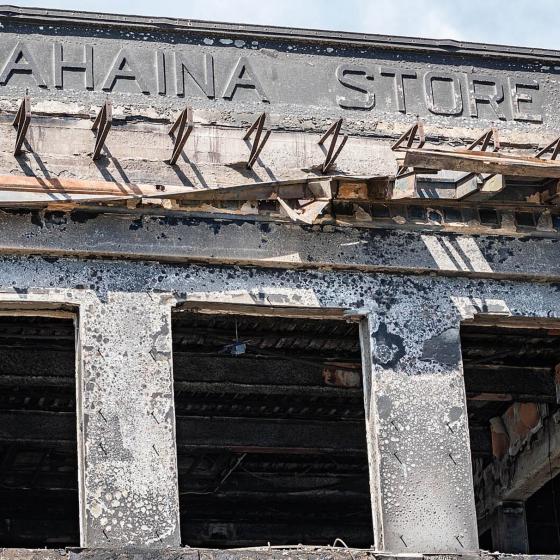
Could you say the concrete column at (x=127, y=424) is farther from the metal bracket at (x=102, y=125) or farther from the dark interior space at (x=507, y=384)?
the dark interior space at (x=507, y=384)

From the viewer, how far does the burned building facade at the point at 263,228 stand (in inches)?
612

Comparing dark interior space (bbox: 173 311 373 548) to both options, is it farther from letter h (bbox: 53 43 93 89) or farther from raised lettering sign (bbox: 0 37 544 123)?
letter h (bbox: 53 43 93 89)

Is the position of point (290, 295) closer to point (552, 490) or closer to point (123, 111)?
point (123, 111)

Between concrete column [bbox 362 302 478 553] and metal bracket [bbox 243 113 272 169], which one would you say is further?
metal bracket [bbox 243 113 272 169]

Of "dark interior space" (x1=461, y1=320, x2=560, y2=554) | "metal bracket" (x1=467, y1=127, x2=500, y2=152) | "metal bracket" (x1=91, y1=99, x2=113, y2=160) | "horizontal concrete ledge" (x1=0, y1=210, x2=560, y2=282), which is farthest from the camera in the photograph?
"dark interior space" (x1=461, y1=320, x2=560, y2=554)

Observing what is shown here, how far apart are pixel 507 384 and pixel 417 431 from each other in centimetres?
404

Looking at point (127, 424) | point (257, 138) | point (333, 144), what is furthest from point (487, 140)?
point (127, 424)

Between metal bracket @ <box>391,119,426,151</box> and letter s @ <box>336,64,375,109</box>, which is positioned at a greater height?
letter s @ <box>336,64,375,109</box>

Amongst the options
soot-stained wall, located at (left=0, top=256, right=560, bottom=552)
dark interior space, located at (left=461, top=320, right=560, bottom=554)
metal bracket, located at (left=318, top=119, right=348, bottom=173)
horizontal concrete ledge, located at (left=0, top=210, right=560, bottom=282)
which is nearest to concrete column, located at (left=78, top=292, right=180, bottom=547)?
soot-stained wall, located at (left=0, top=256, right=560, bottom=552)

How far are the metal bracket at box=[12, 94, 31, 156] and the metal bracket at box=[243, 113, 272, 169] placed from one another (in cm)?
206

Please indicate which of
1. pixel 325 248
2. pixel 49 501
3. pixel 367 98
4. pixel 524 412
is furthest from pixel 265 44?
pixel 49 501

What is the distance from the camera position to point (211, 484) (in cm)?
2255

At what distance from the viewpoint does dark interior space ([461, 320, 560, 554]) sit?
19.0 meters

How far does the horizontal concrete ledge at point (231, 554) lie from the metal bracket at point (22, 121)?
11.8 ft
